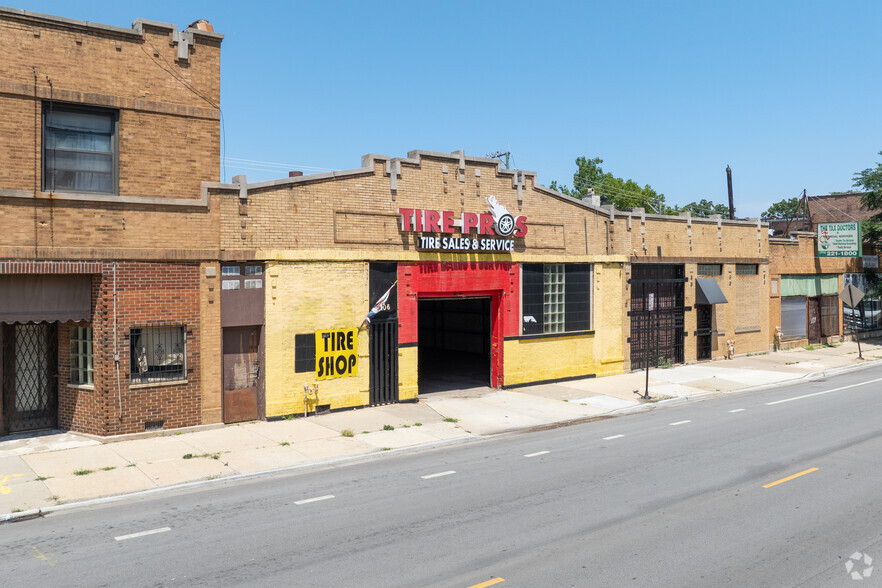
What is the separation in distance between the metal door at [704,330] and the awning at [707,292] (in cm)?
80

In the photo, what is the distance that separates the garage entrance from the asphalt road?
30.9 feet

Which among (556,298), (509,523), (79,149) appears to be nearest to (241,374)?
(79,149)

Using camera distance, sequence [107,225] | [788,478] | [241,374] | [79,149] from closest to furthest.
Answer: [788,478] → [107,225] → [79,149] → [241,374]

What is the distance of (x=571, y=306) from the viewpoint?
24.8m

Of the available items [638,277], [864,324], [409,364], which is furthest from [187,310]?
[864,324]

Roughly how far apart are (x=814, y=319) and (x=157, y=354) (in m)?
34.1

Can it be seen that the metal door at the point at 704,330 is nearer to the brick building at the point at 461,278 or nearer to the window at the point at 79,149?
the brick building at the point at 461,278

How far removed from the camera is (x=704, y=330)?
29766mm

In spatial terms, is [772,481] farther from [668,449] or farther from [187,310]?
[187,310]

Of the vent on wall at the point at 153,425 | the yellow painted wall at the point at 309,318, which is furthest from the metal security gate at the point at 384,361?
the vent on wall at the point at 153,425

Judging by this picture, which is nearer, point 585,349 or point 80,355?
point 80,355

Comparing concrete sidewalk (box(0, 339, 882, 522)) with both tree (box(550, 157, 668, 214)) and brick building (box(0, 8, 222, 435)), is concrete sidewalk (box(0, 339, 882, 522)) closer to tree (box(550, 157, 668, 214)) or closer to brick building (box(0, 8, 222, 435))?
brick building (box(0, 8, 222, 435))

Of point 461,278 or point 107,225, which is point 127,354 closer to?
point 107,225

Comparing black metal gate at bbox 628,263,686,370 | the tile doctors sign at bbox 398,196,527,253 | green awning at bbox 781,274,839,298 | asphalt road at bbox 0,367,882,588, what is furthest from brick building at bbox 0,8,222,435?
green awning at bbox 781,274,839,298
